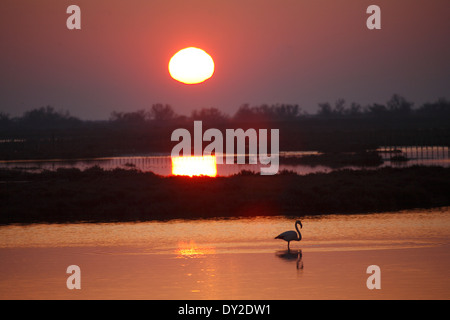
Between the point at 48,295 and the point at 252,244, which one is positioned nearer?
the point at 48,295

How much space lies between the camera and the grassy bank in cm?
→ 2502

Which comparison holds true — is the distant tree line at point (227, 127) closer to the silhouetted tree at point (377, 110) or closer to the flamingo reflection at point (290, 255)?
the silhouetted tree at point (377, 110)

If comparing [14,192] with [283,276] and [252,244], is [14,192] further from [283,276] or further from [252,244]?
[283,276]

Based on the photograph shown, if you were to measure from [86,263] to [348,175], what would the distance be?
19930mm

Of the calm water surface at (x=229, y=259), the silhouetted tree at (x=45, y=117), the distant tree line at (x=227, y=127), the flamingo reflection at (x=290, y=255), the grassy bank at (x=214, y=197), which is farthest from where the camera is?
the silhouetted tree at (x=45, y=117)

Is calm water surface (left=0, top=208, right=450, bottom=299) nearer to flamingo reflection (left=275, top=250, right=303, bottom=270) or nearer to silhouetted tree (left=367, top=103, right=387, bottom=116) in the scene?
flamingo reflection (left=275, top=250, right=303, bottom=270)

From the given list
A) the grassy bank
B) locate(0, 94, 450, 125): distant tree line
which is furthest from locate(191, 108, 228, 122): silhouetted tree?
the grassy bank

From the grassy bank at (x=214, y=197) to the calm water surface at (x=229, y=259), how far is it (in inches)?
90.2

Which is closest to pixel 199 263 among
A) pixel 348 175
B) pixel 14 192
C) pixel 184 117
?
pixel 14 192

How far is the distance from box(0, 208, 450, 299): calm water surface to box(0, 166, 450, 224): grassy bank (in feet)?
7.51

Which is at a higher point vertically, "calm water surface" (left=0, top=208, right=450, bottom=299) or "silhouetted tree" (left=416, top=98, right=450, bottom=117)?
"silhouetted tree" (left=416, top=98, right=450, bottom=117)

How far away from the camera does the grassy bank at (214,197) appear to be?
2502 centimetres

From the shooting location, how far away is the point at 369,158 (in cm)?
5072

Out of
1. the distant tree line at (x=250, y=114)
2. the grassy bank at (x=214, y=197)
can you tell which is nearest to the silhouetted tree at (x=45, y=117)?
the distant tree line at (x=250, y=114)
